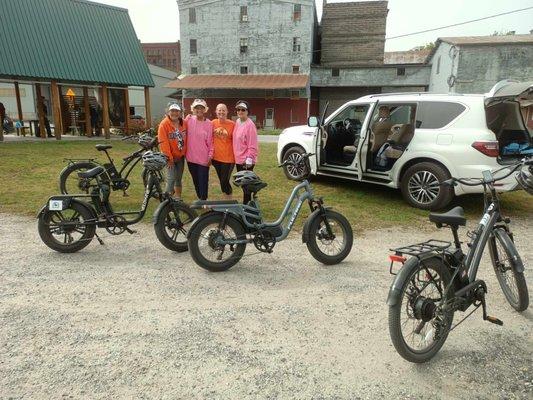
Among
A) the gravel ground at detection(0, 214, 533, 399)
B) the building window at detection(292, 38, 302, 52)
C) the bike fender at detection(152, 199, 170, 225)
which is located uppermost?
the building window at detection(292, 38, 302, 52)

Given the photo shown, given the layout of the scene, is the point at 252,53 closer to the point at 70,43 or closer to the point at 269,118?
the point at 269,118

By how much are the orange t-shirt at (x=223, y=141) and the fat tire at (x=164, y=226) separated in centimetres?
146

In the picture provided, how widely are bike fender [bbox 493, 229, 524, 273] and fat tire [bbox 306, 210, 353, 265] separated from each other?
1.61 meters

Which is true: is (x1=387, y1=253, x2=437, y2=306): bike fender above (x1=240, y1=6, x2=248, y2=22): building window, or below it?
below

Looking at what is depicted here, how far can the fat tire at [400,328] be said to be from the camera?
261 centimetres

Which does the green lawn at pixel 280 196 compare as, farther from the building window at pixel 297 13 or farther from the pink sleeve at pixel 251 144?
the building window at pixel 297 13

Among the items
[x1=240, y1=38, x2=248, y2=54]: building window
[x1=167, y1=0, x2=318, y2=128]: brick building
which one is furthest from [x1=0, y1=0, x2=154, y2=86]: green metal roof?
[x1=240, y1=38, x2=248, y2=54]: building window

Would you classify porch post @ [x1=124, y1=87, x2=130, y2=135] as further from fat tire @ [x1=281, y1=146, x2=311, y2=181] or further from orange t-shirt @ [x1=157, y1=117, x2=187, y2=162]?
orange t-shirt @ [x1=157, y1=117, x2=187, y2=162]

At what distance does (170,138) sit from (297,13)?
33.3m

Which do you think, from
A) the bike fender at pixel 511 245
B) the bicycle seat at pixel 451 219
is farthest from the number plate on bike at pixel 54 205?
the bike fender at pixel 511 245

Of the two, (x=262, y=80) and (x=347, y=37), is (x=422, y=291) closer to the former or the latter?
(x=262, y=80)

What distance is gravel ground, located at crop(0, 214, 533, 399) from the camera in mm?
2543

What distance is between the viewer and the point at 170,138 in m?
5.95

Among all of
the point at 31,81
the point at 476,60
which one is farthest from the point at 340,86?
the point at 31,81
